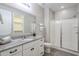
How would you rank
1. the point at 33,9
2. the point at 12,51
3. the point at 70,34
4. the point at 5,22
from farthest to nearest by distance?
the point at 70,34 → the point at 33,9 → the point at 5,22 → the point at 12,51

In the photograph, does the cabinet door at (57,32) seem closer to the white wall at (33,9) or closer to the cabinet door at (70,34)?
the cabinet door at (70,34)

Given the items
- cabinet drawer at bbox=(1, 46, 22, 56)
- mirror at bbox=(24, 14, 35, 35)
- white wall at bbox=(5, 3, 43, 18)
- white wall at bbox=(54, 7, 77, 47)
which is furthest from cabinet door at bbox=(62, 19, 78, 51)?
cabinet drawer at bbox=(1, 46, 22, 56)

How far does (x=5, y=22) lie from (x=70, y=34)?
171 cm

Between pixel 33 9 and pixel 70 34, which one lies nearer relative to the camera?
pixel 33 9

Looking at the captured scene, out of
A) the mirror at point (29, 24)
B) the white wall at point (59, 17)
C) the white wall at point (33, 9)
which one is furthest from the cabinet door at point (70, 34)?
the mirror at point (29, 24)

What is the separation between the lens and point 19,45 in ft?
3.19

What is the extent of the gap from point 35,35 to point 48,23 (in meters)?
0.48

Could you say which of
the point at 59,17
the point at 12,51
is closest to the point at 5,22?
the point at 12,51

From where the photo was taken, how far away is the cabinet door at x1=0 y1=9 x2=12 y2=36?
42.8 inches

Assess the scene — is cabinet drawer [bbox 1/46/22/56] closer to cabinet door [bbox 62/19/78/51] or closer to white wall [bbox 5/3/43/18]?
white wall [bbox 5/3/43/18]

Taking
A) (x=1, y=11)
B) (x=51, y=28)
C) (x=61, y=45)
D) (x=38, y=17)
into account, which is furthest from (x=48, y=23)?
(x=1, y=11)

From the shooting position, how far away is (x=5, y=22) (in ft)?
3.79

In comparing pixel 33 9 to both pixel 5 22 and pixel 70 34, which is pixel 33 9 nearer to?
pixel 5 22

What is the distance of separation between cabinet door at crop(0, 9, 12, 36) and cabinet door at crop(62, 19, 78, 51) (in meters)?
1.37
